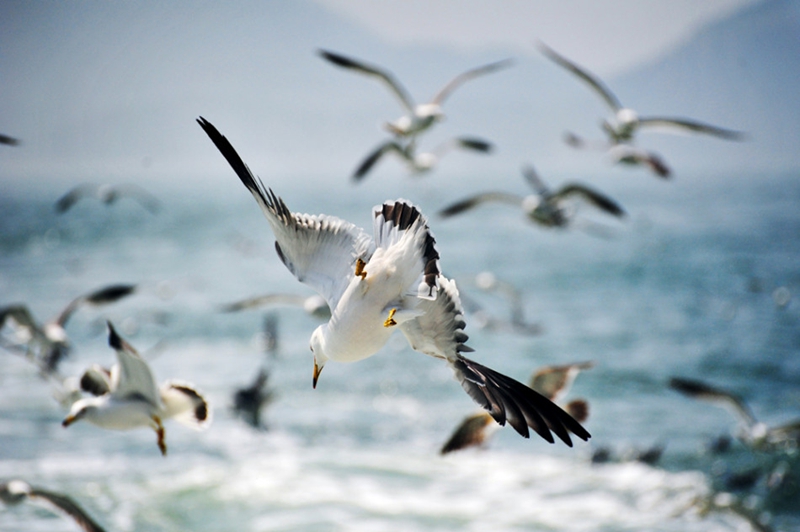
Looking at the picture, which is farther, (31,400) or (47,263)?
(47,263)

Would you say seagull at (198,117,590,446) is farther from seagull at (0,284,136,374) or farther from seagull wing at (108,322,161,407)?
seagull at (0,284,136,374)

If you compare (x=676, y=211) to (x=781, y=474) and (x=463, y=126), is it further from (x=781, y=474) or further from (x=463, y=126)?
(x=463, y=126)

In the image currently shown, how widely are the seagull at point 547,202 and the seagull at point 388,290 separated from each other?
5290 mm

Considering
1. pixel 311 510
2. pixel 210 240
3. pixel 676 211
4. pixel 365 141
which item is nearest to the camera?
pixel 311 510

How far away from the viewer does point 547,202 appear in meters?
10.8

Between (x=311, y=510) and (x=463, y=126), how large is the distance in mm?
123627

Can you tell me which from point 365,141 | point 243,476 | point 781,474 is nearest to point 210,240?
point 243,476

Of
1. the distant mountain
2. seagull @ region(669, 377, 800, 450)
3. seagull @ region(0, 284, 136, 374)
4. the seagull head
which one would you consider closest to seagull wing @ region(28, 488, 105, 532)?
the seagull head

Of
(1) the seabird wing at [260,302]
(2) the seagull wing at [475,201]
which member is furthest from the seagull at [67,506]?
(2) the seagull wing at [475,201]

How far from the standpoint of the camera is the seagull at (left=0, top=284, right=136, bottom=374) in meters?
8.64

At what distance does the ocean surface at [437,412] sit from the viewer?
11.1m

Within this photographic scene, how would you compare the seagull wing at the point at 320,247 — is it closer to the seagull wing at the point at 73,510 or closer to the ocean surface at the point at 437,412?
the seagull wing at the point at 73,510

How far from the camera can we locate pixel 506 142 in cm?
13550

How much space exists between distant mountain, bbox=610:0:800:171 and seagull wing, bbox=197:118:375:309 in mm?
117942
